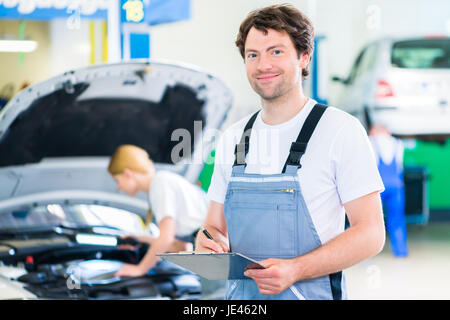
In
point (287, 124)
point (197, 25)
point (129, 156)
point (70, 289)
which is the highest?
point (197, 25)

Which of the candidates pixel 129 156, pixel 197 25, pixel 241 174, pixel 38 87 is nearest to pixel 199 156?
pixel 129 156

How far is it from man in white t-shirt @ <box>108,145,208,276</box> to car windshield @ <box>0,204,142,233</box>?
0.56 ft

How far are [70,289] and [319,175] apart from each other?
6.73 feet

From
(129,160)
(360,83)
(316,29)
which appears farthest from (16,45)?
(360,83)

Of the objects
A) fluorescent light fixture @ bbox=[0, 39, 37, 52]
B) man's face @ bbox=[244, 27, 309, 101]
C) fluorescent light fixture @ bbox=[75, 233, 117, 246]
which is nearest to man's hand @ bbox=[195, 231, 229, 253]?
man's face @ bbox=[244, 27, 309, 101]

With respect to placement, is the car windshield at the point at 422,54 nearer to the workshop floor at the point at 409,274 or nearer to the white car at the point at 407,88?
the white car at the point at 407,88

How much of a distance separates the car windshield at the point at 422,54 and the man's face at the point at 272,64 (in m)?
3.19

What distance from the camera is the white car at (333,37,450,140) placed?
430cm

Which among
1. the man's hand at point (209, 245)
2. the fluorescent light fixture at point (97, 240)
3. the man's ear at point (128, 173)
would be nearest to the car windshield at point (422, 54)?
the man's ear at point (128, 173)

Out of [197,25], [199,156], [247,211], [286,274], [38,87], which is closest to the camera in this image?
[286,274]

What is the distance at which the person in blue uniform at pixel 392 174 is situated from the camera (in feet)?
14.3

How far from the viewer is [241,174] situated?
1.42m

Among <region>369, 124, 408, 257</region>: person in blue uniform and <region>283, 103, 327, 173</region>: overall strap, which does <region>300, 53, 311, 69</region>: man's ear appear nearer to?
<region>283, 103, 327, 173</region>: overall strap
